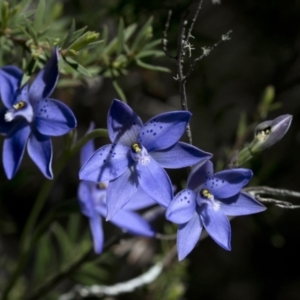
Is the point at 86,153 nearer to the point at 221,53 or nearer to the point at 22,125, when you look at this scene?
the point at 22,125

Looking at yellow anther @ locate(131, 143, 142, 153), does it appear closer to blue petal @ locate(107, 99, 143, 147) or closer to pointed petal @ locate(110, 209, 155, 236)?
blue petal @ locate(107, 99, 143, 147)

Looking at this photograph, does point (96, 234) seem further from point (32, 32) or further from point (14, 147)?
point (32, 32)

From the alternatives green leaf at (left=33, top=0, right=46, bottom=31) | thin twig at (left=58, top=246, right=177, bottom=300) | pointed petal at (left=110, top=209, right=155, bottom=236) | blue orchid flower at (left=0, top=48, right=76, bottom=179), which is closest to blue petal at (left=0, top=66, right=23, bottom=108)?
blue orchid flower at (left=0, top=48, right=76, bottom=179)

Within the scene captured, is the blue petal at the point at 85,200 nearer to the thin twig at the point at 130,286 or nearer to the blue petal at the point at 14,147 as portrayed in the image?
the blue petal at the point at 14,147

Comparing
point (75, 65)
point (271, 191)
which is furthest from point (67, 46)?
point (271, 191)

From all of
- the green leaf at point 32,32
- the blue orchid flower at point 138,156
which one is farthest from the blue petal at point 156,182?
the green leaf at point 32,32

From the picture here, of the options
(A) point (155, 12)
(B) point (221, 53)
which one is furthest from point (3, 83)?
(B) point (221, 53)
